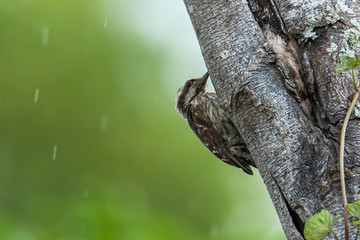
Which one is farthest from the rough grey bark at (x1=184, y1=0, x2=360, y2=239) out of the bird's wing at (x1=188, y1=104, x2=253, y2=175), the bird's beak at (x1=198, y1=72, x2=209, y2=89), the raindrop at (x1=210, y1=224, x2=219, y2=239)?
the raindrop at (x1=210, y1=224, x2=219, y2=239)

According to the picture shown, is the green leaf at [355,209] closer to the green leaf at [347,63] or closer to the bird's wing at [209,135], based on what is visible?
the green leaf at [347,63]

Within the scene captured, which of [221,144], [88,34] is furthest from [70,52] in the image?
[221,144]

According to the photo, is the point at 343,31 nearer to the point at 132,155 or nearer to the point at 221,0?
the point at 221,0

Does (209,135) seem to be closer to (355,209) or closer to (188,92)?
(188,92)

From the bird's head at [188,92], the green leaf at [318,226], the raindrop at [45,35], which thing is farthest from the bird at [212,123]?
the raindrop at [45,35]

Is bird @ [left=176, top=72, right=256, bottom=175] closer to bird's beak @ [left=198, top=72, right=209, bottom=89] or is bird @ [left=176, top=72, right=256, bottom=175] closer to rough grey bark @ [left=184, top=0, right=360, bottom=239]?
bird's beak @ [left=198, top=72, right=209, bottom=89]

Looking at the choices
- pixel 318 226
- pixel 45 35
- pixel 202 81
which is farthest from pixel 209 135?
pixel 45 35
